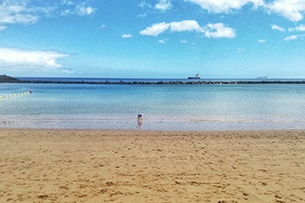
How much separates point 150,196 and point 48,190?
228cm

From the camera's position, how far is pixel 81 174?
300 inches

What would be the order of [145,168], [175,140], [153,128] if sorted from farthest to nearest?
1. [153,128]
2. [175,140]
3. [145,168]

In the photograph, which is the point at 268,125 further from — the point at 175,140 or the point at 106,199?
the point at 106,199

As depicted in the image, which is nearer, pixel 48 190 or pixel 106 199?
pixel 106 199

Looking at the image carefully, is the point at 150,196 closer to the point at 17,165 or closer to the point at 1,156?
the point at 17,165

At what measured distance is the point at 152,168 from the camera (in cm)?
816

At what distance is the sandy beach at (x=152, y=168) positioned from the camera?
6316 mm

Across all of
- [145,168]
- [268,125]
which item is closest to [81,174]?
[145,168]

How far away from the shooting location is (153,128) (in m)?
16.0

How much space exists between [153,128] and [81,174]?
28.2 feet

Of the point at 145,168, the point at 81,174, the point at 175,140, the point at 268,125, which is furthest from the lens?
the point at 268,125

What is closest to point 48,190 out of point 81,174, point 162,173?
point 81,174

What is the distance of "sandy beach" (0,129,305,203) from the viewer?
632 centimetres

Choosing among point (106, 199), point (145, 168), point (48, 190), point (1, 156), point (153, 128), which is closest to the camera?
point (106, 199)
